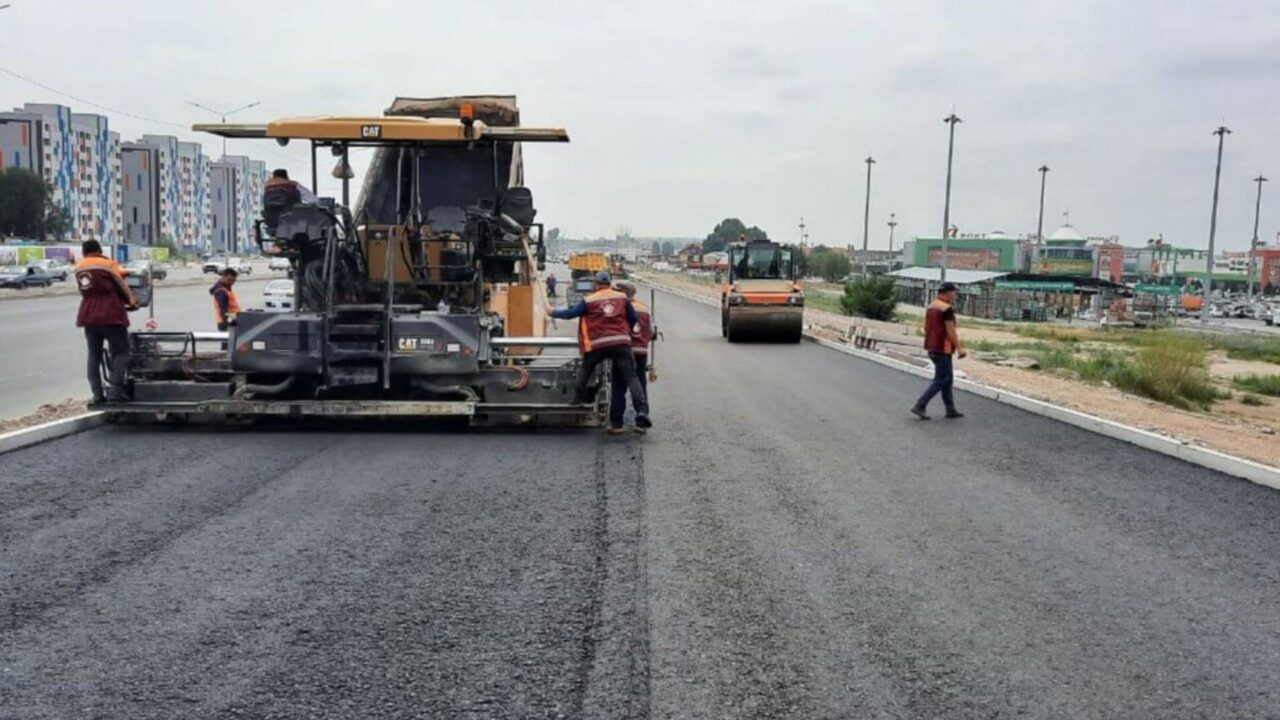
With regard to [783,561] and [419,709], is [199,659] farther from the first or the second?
[783,561]

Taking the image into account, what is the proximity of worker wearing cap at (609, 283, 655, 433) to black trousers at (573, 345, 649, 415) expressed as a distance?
47mm

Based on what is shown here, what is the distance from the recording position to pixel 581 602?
5617 mm

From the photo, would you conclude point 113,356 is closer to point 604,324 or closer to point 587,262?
point 604,324

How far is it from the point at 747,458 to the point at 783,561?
3.43m

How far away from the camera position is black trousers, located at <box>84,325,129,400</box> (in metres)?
10.7

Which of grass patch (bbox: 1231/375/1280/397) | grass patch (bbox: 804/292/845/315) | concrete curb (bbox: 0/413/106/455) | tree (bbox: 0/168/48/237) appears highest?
tree (bbox: 0/168/48/237)

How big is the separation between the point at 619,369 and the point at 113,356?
15.3 ft

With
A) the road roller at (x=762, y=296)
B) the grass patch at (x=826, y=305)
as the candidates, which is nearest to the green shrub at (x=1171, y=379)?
the road roller at (x=762, y=296)

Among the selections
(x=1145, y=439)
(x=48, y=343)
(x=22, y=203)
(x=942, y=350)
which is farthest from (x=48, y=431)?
(x=22, y=203)

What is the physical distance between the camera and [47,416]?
38.2 feet

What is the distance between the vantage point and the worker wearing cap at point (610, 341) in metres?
10.8

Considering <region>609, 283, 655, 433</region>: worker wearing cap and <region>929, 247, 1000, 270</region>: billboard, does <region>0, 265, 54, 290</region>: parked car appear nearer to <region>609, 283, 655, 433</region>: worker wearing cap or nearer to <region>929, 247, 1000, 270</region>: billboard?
<region>609, 283, 655, 433</region>: worker wearing cap

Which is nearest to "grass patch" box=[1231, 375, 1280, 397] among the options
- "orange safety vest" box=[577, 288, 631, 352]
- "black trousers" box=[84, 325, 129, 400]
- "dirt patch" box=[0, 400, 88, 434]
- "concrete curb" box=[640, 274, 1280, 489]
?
"concrete curb" box=[640, 274, 1280, 489]

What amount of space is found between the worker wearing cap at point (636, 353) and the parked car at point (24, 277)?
43623mm
